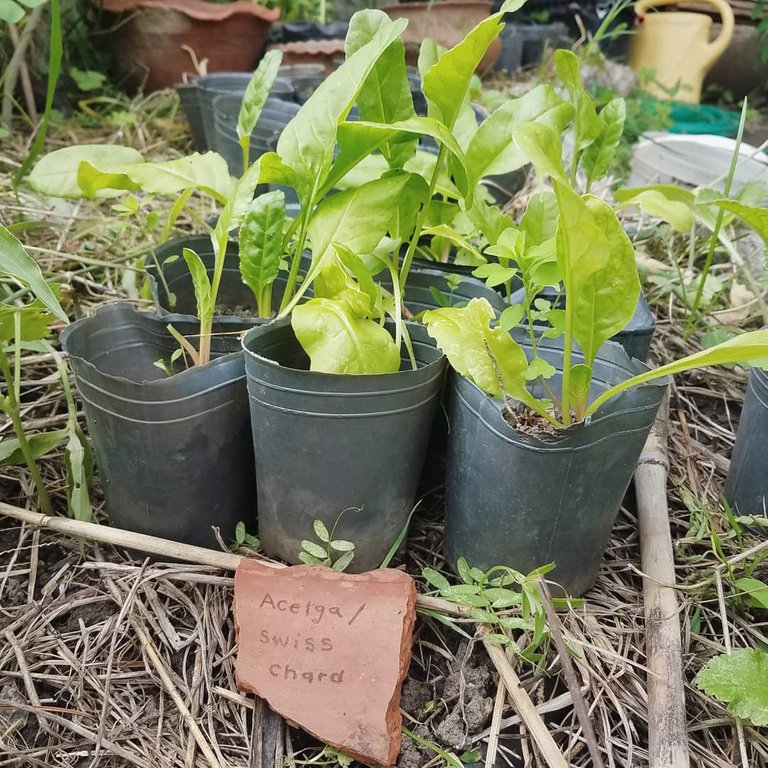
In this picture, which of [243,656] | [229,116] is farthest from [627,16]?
[243,656]

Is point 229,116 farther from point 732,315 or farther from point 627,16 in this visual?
point 627,16

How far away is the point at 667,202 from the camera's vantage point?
1020 millimetres

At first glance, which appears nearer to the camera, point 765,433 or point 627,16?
point 765,433

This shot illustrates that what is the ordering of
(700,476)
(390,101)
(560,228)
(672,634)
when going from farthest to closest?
(700,476) → (390,101) → (672,634) → (560,228)

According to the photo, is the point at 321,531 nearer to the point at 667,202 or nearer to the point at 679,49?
the point at 667,202

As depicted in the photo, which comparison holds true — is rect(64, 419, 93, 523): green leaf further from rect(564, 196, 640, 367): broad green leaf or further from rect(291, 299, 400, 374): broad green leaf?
rect(564, 196, 640, 367): broad green leaf

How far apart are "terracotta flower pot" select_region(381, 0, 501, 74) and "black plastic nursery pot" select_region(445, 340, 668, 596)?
240 cm

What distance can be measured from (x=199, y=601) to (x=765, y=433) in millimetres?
751

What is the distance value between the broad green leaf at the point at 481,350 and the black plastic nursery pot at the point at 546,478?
0.03m

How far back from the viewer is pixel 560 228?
0.67 meters

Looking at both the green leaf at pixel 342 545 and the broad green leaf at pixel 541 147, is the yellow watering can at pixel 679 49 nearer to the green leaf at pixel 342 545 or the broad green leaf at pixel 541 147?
the broad green leaf at pixel 541 147

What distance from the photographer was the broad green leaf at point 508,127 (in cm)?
98

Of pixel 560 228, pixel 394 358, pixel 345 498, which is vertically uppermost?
pixel 560 228

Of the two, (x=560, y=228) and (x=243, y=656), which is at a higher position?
(x=560, y=228)
